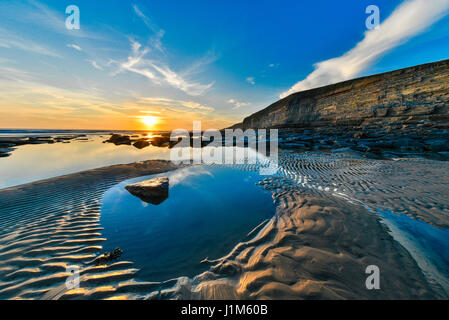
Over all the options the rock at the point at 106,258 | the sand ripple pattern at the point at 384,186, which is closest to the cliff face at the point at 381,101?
the sand ripple pattern at the point at 384,186

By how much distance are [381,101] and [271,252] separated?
41.1 meters

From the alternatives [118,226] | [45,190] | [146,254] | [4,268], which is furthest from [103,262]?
[45,190]

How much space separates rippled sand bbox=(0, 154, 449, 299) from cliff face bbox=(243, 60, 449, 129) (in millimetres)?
26948

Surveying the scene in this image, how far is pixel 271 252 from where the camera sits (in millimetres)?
2658

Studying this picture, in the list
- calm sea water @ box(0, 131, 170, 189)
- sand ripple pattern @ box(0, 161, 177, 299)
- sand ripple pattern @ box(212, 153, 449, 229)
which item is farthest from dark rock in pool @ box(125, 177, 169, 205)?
calm sea water @ box(0, 131, 170, 189)

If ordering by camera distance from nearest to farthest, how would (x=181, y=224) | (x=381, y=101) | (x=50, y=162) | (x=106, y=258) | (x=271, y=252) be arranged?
(x=106, y=258) < (x=271, y=252) < (x=181, y=224) < (x=50, y=162) < (x=381, y=101)

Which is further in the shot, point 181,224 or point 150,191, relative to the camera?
point 150,191

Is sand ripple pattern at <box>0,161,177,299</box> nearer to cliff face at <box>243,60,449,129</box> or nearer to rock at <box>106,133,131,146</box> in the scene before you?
rock at <box>106,133,131,146</box>

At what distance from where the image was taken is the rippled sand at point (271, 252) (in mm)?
1963

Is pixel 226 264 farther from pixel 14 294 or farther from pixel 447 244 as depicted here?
pixel 447 244

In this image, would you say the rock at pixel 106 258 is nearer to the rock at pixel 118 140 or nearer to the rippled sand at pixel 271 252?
the rippled sand at pixel 271 252

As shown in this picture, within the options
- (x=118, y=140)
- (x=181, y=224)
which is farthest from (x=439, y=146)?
(x=118, y=140)

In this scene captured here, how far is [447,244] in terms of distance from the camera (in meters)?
2.71

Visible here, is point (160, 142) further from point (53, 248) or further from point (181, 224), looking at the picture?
point (181, 224)
